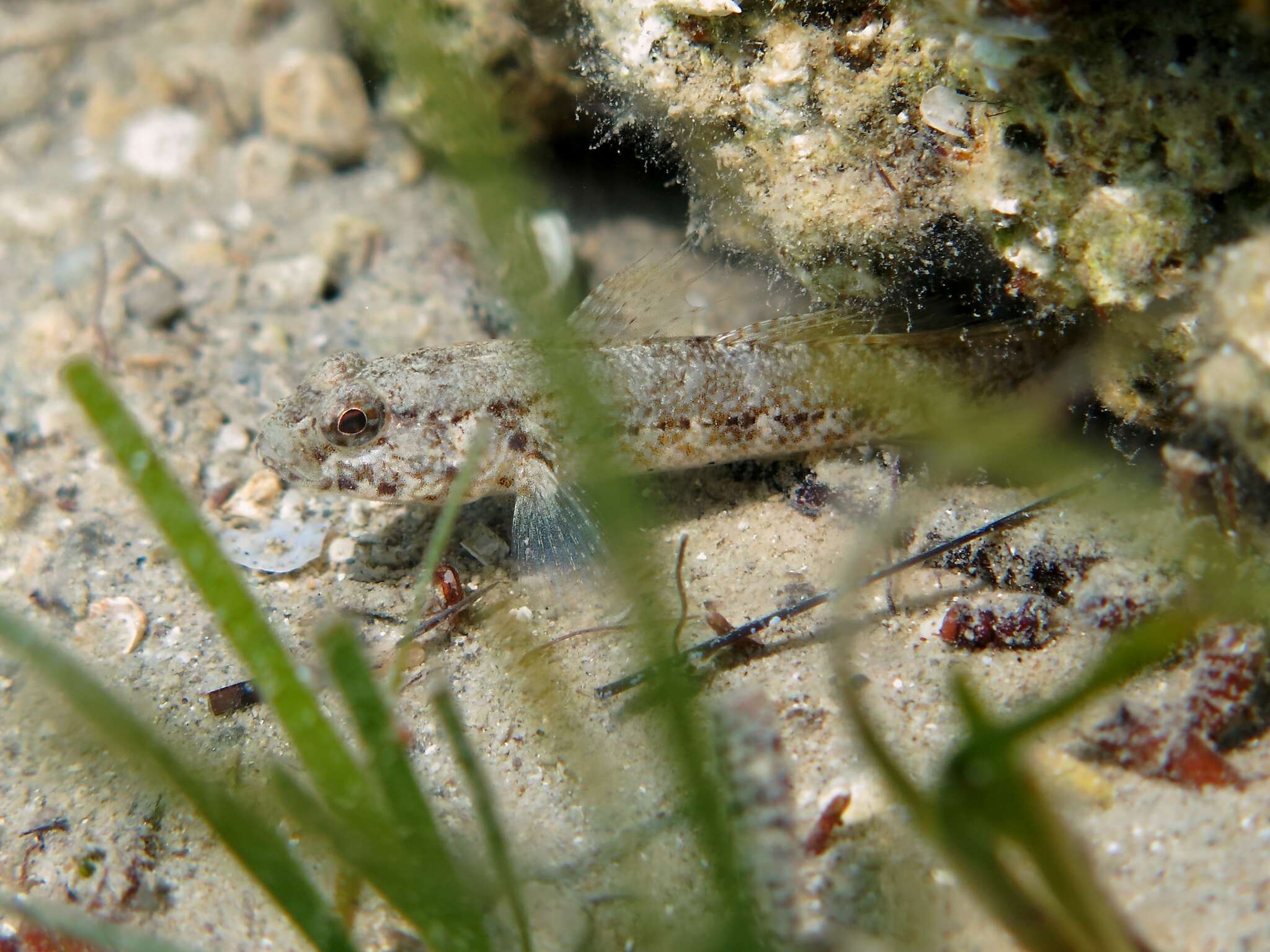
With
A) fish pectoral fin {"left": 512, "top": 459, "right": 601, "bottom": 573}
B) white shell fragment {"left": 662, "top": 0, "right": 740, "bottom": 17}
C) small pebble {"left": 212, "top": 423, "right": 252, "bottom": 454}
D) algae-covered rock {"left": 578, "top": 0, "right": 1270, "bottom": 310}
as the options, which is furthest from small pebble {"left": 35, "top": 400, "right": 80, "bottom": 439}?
white shell fragment {"left": 662, "top": 0, "right": 740, "bottom": 17}

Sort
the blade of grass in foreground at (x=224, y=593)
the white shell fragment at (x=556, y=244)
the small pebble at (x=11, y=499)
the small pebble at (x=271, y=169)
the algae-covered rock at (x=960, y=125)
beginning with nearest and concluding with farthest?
1. the blade of grass in foreground at (x=224, y=593)
2. the algae-covered rock at (x=960, y=125)
3. the small pebble at (x=11, y=499)
4. the white shell fragment at (x=556, y=244)
5. the small pebble at (x=271, y=169)

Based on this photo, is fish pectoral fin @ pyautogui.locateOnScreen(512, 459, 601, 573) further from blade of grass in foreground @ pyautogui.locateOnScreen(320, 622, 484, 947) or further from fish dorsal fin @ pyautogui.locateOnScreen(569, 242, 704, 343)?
blade of grass in foreground @ pyautogui.locateOnScreen(320, 622, 484, 947)

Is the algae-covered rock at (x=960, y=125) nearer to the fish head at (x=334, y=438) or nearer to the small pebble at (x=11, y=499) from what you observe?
the fish head at (x=334, y=438)

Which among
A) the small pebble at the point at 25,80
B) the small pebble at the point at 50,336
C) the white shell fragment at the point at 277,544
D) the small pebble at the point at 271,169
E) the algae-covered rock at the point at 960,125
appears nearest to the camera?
the algae-covered rock at the point at 960,125

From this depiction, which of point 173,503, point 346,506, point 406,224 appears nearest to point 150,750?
point 173,503

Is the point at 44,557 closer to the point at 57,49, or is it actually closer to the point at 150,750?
the point at 150,750

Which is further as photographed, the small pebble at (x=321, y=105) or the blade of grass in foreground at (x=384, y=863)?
the small pebble at (x=321, y=105)

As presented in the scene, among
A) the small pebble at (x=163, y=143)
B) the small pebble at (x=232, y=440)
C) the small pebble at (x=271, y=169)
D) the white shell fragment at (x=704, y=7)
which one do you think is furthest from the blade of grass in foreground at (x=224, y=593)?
the small pebble at (x=163, y=143)
